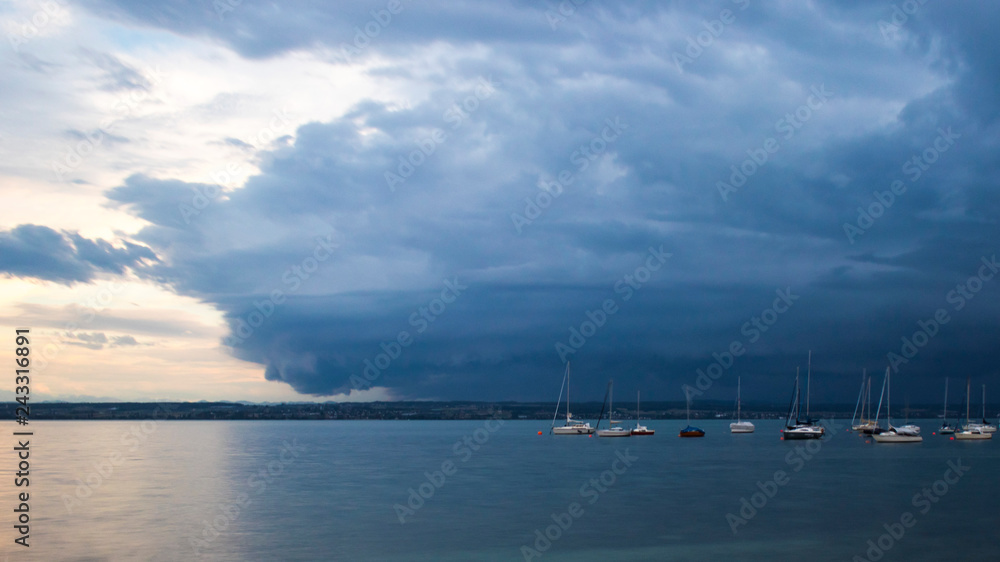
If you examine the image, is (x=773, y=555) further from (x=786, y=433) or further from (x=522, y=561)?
(x=786, y=433)

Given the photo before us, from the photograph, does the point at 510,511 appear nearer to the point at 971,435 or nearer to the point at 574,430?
the point at 574,430

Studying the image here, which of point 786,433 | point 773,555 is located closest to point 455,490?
point 773,555

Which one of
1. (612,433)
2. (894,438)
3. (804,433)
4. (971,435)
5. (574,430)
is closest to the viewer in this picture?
(894,438)

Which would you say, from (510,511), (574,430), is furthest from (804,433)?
(510,511)

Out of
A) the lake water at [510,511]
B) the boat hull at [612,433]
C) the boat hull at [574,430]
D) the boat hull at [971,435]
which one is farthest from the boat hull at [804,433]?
the lake water at [510,511]

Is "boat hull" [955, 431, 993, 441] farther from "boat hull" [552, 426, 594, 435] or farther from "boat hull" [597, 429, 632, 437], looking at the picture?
"boat hull" [552, 426, 594, 435]

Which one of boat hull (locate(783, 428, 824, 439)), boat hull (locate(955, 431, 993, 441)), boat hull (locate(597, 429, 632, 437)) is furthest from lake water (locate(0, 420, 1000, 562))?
boat hull (locate(955, 431, 993, 441))

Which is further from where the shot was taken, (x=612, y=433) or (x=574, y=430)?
(x=574, y=430)

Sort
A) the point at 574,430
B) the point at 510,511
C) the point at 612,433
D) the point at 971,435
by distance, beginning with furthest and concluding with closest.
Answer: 1. the point at 574,430
2. the point at 971,435
3. the point at 612,433
4. the point at 510,511

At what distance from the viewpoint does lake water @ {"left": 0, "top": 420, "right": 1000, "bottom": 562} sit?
3869 cm

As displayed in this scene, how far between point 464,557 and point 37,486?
50605mm

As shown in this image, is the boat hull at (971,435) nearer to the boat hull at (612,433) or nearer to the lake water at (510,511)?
the boat hull at (612,433)

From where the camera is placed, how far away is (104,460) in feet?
344

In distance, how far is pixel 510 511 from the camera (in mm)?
52000
